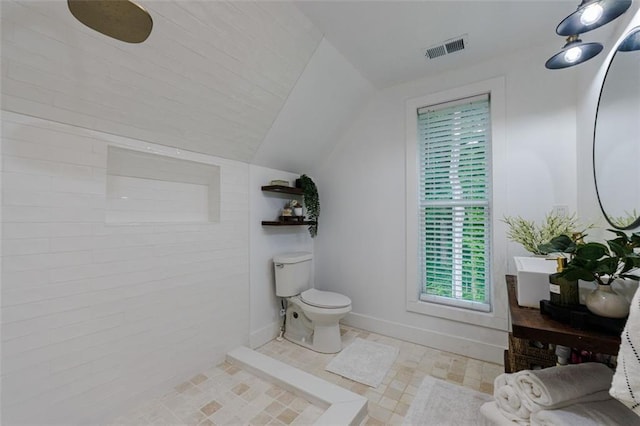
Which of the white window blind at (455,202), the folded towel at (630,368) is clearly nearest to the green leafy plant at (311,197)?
the white window blind at (455,202)

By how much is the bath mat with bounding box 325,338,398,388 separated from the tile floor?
1.9 inches

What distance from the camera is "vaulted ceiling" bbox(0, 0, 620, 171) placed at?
1165 millimetres

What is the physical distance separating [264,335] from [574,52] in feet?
9.05

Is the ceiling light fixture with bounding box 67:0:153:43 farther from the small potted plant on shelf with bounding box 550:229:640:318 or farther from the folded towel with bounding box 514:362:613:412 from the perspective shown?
the folded towel with bounding box 514:362:613:412

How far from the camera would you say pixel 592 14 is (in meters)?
1.06

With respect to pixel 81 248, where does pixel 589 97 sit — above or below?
above

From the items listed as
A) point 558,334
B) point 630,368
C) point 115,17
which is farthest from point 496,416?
point 115,17

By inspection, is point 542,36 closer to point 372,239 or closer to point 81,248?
point 372,239

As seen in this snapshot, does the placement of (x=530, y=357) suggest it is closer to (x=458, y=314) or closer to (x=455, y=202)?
(x=458, y=314)

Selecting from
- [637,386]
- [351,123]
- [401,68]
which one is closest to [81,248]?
[637,386]

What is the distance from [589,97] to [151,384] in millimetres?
3181

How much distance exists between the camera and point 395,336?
7.99 ft

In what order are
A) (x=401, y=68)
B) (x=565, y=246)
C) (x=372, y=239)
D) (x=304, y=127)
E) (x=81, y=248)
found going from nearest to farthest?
1. (x=565, y=246)
2. (x=81, y=248)
3. (x=401, y=68)
4. (x=304, y=127)
5. (x=372, y=239)

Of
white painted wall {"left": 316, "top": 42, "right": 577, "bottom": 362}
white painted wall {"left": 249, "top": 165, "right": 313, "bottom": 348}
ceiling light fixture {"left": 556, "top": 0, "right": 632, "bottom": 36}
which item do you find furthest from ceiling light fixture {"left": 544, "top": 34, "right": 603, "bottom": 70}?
white painted wall {"left": 249, "top": 165, "right": 313, "bottom": 348}
